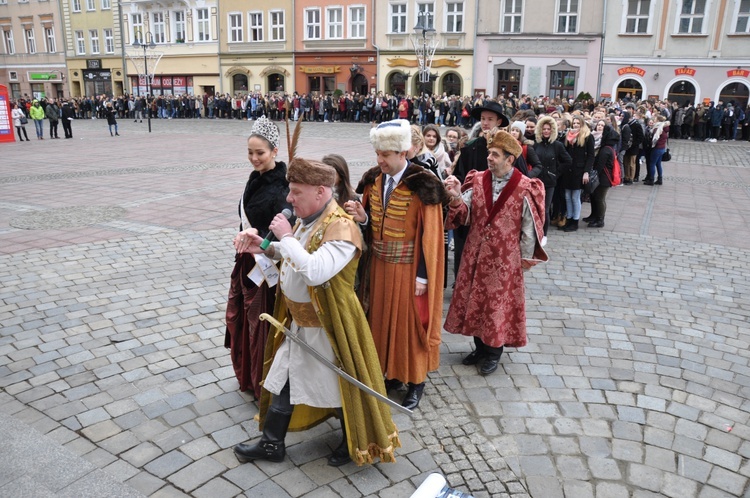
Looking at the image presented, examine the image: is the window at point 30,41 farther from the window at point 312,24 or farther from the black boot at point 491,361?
the black boot at point 491,361

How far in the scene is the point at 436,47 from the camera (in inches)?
1319

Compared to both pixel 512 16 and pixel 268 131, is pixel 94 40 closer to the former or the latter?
pixel 512 16

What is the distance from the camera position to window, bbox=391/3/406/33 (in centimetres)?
3453

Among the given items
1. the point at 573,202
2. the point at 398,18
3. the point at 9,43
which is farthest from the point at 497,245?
the point at 9,43

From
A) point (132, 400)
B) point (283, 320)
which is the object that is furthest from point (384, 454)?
point (132, 400)

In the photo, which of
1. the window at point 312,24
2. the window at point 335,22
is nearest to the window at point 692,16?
the window at point 335,22

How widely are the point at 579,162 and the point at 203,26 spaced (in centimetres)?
3716

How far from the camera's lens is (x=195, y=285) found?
639 cm

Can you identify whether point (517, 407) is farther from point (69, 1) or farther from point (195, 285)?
point (69, 1)

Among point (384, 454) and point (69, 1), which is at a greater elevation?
point (69, 1)

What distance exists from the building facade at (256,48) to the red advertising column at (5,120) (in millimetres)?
18614

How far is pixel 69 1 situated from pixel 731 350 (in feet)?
167

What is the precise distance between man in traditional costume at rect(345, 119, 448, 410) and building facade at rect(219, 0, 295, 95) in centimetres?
3637

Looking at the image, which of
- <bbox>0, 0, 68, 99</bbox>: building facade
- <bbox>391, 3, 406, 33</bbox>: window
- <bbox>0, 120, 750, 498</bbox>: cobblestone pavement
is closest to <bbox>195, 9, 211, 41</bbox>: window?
<bbox>0, 0, 68, 99</bbox>: building facade
